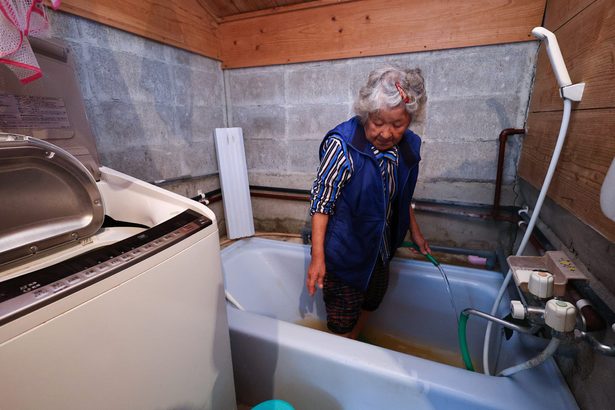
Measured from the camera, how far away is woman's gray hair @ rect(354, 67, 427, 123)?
910 mm

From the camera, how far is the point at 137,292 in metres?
0.56

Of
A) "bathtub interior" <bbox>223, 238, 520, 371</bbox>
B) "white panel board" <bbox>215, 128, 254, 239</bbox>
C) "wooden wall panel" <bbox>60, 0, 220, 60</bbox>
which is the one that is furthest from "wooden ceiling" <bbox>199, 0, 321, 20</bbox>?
"bathtub interior" <bbox>223, 238, 520, 371</bbox>

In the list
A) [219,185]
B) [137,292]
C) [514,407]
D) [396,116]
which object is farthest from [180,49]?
[514,407]

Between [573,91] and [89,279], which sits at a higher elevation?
[573,91]

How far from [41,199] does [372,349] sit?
99 cm

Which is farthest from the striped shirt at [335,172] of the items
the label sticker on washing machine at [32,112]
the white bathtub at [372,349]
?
the label sticker on washing machine at [32,112]

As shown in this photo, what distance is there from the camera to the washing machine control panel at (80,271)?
419 mm

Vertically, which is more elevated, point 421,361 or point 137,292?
point 137,292

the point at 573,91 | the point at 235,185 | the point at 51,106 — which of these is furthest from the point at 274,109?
the point at 573,91

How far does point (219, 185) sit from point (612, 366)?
6.20 ft

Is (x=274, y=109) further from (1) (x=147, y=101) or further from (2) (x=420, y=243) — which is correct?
(2) (x=420, y=243)

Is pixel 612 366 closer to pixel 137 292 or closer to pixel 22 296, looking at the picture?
pixel 137 292

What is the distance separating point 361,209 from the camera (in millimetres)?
1058

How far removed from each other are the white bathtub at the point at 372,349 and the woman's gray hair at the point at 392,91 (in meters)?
0.79
